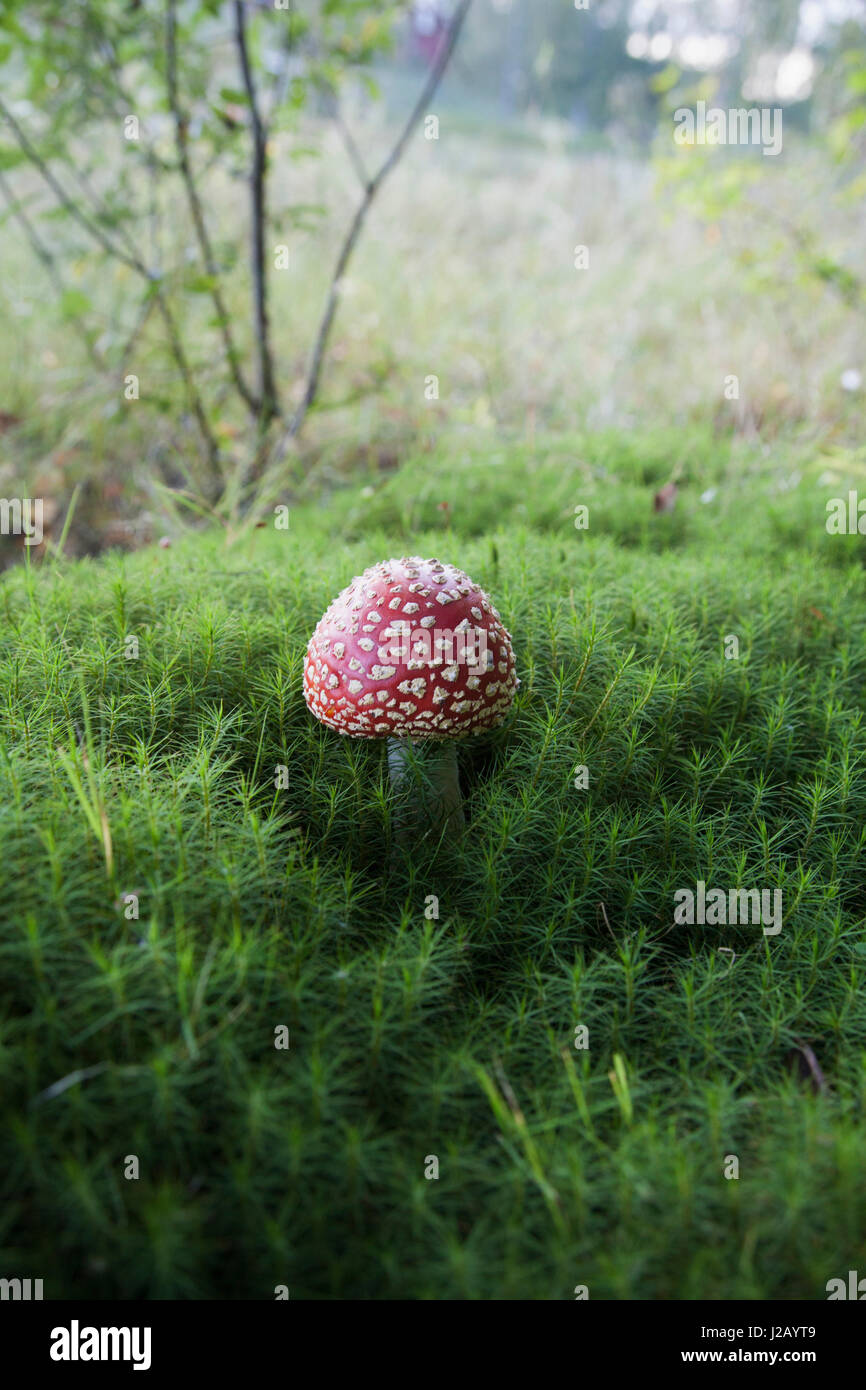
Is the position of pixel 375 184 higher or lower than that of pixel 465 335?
lower

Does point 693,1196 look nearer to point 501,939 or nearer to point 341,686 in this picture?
point 501,939

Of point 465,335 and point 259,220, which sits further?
point 465,335

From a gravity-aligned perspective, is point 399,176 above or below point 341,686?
above

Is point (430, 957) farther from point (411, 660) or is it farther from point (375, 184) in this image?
point (375, 184)

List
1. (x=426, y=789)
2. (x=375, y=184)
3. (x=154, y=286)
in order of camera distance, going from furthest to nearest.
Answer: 1. (x=375, y=184)
2. (x=154, y=286)
3. (x=426, y=789)

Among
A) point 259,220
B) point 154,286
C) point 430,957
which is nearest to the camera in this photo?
point 430,957

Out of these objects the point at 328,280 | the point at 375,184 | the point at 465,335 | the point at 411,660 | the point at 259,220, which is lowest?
the point at 411,660

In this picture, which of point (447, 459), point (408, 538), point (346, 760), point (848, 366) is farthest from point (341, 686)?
point (848, 366)

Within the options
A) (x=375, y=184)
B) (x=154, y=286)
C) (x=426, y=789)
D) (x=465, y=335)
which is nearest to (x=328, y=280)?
(x=465, y=335)
